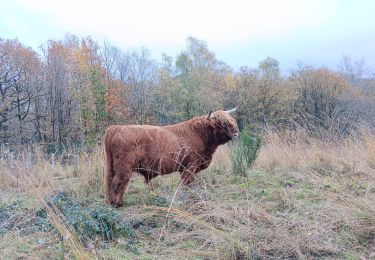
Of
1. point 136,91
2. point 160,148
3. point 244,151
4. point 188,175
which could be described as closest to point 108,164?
point 160,148

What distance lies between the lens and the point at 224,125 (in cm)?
611

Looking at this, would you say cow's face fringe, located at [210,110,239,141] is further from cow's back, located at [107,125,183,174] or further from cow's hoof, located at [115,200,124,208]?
cow's hoof, located at [115,200,124,208]

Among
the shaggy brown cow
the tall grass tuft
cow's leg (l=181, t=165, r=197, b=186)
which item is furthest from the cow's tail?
the tall grass tuft

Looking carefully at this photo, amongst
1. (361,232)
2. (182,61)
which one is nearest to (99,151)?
(361,232)

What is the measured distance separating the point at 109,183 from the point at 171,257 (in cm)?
231

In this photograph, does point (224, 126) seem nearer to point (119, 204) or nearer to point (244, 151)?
point (244, 151)

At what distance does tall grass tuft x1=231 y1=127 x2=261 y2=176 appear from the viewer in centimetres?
654

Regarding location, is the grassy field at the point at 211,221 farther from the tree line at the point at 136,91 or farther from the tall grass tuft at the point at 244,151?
the tree line at the point at 136,91

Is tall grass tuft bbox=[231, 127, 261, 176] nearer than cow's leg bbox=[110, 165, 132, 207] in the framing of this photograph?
No

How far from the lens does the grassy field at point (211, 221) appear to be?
3238 mm

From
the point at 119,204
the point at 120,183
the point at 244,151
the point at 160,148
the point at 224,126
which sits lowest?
the point at 119,204

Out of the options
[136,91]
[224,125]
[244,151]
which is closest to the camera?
[224,125]

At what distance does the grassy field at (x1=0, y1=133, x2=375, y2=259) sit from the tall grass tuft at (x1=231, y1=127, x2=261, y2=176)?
178 mm

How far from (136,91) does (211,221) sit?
36.2 meters
